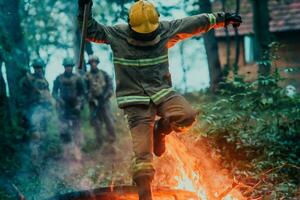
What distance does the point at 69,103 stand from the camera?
38.2ft

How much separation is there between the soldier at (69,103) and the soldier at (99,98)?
0.43 meters

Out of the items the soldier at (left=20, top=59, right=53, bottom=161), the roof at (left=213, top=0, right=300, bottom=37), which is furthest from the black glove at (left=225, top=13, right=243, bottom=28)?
the roof at (left=213, top=0, right=300, bottom=37)

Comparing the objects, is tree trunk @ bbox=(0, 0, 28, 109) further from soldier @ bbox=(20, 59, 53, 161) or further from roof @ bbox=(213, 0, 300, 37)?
roof @ bbox=(213, 0, 300, 37)

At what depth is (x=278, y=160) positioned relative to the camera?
24.3 ft

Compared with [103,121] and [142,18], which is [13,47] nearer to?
[103,121]

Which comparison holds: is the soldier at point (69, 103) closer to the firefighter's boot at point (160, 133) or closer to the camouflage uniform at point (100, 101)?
the camouflage uniform at point (100, 101)

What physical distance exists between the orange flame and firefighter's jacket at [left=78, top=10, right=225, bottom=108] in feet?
4.47

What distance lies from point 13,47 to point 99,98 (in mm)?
2602

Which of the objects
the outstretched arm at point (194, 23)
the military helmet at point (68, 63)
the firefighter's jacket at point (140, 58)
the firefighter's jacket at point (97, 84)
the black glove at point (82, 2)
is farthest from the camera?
the firefighter's jacket at point (97, 84)

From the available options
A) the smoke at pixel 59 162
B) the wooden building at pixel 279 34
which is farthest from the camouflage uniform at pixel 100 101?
the wooden building at pixel 279 34

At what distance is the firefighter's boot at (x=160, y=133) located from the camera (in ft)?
16.2

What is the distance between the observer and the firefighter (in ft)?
15.5

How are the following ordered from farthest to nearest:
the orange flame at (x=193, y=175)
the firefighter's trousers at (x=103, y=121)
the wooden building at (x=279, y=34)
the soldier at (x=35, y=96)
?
the wooden building at (x=279, y=34) → the firefighter's trousers at (x=103, y=121) → the soldier at (x=35, y=96) → the orange flame at (x=193, y=175)

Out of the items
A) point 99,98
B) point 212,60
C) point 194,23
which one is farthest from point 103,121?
point 194,23
